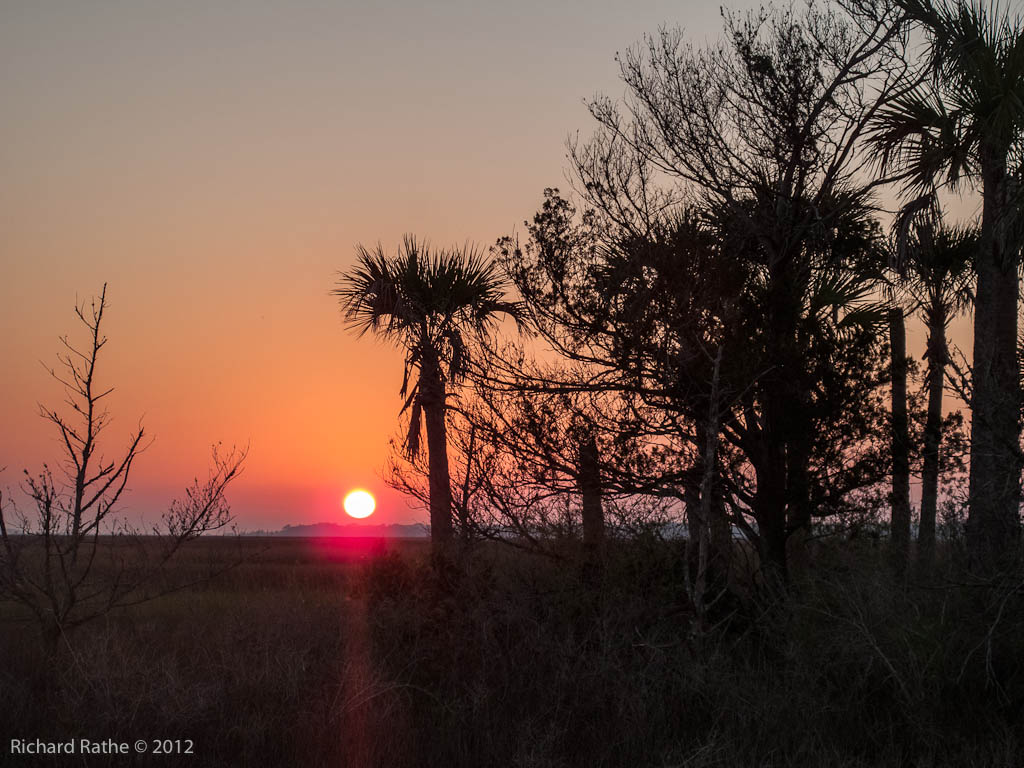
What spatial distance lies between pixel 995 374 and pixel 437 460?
1138cm

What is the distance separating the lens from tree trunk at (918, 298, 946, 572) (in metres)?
10.8

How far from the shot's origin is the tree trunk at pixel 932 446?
10.8 meters

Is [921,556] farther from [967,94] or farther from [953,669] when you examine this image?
[967,94]

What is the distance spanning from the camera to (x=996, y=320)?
13180 millimetres

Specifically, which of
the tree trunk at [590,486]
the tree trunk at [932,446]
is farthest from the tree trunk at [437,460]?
the tree trunk at [932,446]

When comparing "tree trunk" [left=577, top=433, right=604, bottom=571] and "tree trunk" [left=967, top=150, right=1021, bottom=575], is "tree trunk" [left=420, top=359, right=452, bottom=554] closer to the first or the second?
"tree trunk" [left=577, top=433, right=604, bottom=571]

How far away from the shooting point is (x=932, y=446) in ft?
43.7

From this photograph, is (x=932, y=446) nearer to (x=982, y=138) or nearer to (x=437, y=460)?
(x=982, y=138)

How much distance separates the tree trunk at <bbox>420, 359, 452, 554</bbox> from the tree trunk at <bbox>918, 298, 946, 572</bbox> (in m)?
5.81

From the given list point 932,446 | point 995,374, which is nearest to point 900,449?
point 932,446

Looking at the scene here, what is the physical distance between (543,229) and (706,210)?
2.45 m

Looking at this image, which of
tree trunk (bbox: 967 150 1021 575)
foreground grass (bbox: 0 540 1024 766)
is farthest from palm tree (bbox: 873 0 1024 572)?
foreground grass (bbox: 0 540 1024 766)

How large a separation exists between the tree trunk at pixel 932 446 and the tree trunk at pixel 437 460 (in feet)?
19.1

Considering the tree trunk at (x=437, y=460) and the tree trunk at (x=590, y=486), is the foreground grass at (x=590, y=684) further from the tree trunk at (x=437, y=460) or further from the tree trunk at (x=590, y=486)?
the tree trunk at (x=437, y=460)
